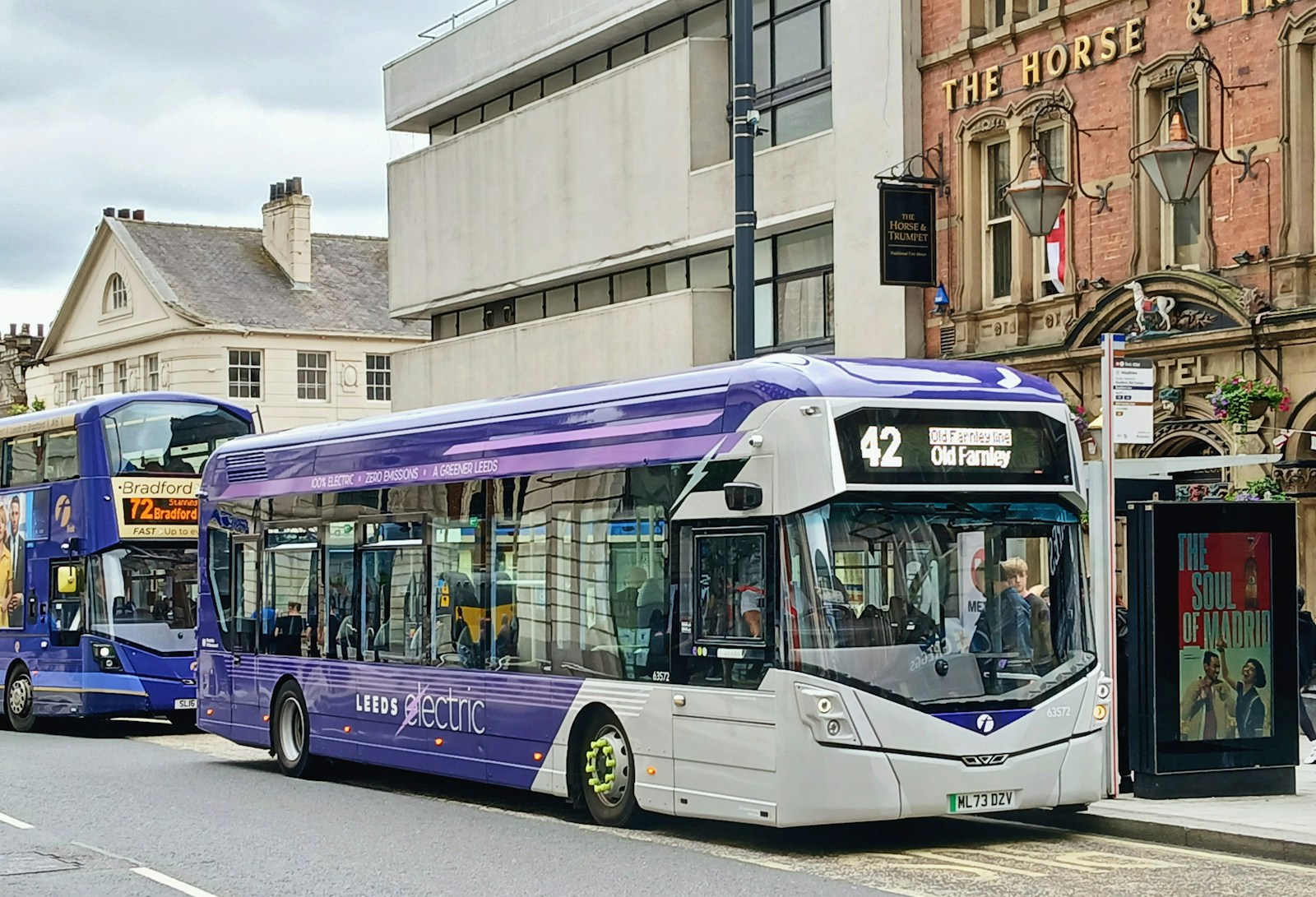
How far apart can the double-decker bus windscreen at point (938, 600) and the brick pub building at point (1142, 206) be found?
307 inches

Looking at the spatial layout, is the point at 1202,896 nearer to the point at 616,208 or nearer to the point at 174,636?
the point at 174,636

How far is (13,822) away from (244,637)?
5.07 meters

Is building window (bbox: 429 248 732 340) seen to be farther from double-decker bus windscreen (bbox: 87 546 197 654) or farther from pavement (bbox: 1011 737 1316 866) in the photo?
pavement (bbox: 1011 737 1316 866)

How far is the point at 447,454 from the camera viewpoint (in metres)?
16.0

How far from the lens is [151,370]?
2414 inches

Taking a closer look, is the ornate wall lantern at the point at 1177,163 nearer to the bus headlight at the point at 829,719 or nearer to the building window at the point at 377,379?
the bus headlight at the point at 829,719

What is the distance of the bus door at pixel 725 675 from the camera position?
39.7ft

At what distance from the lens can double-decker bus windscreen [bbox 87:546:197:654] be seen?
80.6 feet

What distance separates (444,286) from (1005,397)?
27266 millimetres

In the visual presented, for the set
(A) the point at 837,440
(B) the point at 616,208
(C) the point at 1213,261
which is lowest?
(A) the point at 837,440

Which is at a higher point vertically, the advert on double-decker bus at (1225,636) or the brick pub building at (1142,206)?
the brick pub building at (1142,206)

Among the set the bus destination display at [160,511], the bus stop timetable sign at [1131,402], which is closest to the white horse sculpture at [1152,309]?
the bus stop timetable sign at [1131,402]

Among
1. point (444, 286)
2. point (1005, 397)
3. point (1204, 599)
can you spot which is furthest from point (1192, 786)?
point (444, 286)

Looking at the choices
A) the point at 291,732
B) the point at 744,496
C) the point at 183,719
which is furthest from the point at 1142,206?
the point at 183,719
